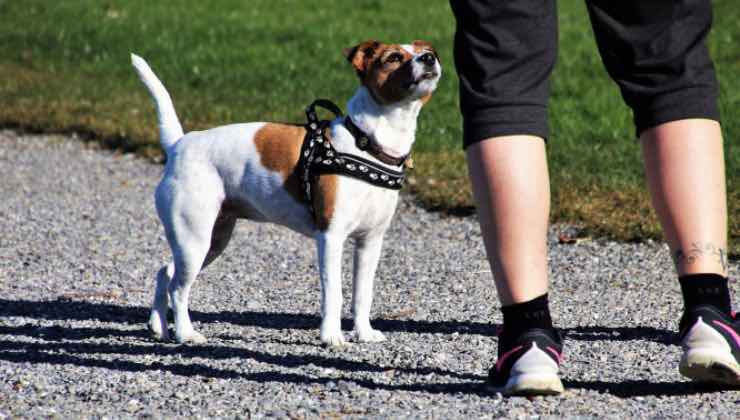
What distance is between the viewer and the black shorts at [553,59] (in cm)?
322

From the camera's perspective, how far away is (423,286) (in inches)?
219

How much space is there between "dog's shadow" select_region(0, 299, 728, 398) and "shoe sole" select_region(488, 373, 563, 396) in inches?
7.9

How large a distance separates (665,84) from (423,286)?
238 cm

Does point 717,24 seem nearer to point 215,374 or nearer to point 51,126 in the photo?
point 51,126

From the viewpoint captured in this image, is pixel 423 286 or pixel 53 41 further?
pixel 53 41

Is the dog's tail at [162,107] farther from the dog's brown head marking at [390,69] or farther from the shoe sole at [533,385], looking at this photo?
the shoe sole at [533,385]

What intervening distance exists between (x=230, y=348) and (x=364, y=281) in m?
0.55

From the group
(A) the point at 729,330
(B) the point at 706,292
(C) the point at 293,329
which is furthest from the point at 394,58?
(A) the point at 729,330

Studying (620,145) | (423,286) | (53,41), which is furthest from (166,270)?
(53,41)

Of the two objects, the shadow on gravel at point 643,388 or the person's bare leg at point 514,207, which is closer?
the person's bare leg at point 514,207

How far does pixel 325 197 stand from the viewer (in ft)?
14.1

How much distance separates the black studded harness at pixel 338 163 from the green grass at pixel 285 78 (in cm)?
232

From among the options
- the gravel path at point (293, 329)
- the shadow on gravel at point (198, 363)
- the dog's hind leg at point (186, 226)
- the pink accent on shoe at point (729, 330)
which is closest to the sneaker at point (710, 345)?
the pink accent on shoe at point (729, 330)

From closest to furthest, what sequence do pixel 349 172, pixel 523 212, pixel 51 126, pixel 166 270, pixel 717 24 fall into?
pixel 523 212
pixel 349 172
pixel 166 270
pixel 51 126
pixel 717 24
